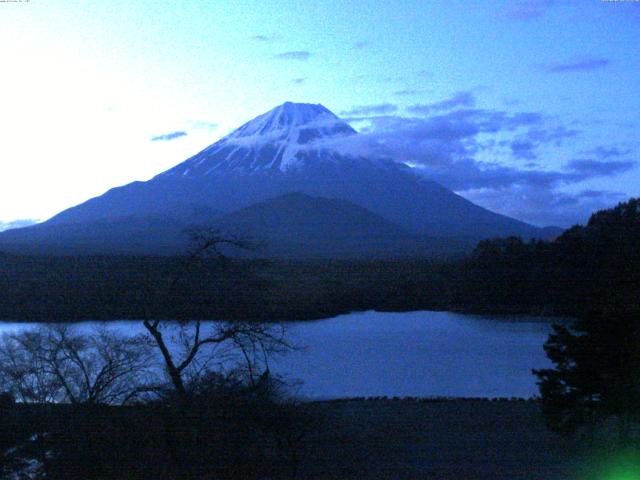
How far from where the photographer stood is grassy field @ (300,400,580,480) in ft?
16.0

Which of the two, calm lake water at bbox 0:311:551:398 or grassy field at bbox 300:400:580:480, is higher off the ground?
calm lake water at bbox 0:311:551:398

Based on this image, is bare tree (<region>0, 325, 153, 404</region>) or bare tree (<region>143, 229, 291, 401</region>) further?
bare tree (<region>143, 229, 291, 401</region>)

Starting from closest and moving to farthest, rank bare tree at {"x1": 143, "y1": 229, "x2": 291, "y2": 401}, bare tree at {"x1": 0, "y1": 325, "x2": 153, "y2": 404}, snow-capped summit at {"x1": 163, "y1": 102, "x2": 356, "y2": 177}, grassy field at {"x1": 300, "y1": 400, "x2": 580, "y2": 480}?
1. bare tree at {"x1": 0, "y1": 325, "x2": 153, "y2": 404}
2. bare tree at {"x1": 143, "y1": 229, "x2": 291, "y2": 401}
3. grassy field at {"x1": 300, "y1": 400, "x2": 580, "y2": 480}
4. snow-capped summit at {"x1": 163, "y1": 102, "x2": 356, "y2": 177}

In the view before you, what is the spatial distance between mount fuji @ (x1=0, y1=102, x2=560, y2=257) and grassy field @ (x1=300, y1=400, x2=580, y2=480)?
7.03 metres

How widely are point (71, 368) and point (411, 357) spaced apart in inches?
231

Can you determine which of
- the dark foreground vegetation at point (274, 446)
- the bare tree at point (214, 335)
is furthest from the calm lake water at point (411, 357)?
the bare tree at point (214, 335)

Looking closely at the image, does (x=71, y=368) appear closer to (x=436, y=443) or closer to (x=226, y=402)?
(x=226, y=402)

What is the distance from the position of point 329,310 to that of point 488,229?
19.3 m

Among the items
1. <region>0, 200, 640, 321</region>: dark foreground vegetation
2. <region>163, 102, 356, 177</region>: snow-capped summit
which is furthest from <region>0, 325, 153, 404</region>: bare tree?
<region>163, 102, 356, 177</region>: snow-capped summit

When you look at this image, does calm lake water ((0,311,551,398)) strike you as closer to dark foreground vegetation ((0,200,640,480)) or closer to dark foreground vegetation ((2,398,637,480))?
dark foreground vegetation ((0,200,640,480))

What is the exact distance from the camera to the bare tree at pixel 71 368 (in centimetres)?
391

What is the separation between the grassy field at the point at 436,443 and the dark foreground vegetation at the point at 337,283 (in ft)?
3.54

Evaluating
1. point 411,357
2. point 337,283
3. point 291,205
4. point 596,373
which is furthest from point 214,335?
point 291,205

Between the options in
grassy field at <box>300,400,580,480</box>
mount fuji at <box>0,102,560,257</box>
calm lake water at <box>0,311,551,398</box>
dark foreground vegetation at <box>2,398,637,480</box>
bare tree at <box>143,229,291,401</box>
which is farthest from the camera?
mount fuji at <box>0,102,560,257</box>
